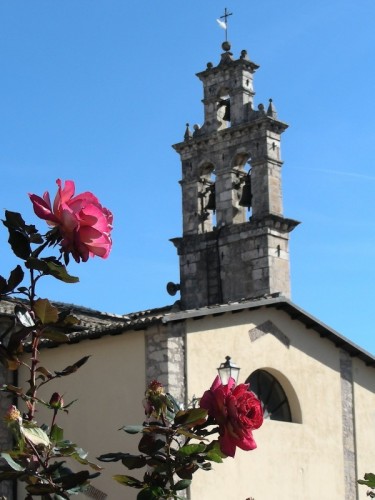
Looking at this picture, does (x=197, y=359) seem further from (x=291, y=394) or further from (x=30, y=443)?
(x=30, y=443)

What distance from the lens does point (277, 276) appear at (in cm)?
2503

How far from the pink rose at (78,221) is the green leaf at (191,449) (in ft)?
2.53

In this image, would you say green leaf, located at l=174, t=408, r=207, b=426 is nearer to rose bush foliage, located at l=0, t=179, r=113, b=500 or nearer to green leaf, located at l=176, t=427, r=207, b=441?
green leaf, located at l=176, t=427, r=207, b=441

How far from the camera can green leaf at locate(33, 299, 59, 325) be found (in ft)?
10.5

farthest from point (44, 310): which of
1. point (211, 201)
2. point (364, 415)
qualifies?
point (211, 201)

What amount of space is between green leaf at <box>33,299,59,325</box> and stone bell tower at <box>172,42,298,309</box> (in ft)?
→ 70.2

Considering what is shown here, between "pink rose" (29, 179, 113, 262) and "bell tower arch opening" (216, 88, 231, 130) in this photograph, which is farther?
"bell tower arch opening" (216, 88, 231, 130)

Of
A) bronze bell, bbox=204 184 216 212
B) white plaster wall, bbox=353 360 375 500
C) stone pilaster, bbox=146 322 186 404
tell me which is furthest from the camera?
bronze bell, bbox=204 184 216 212

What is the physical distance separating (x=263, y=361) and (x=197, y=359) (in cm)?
158

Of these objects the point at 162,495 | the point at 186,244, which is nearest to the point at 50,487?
the point at 162,495

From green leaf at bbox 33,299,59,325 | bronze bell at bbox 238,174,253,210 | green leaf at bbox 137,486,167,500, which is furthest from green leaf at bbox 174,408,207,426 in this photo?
bronze bell at bbox 238,174,253,210

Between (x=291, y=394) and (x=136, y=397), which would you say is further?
(x=291, y=394)

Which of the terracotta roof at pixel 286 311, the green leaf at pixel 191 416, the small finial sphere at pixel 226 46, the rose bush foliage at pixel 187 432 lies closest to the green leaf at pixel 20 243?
the rose bush foliage at pixel 187 432

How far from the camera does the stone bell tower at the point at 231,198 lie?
2527cm
